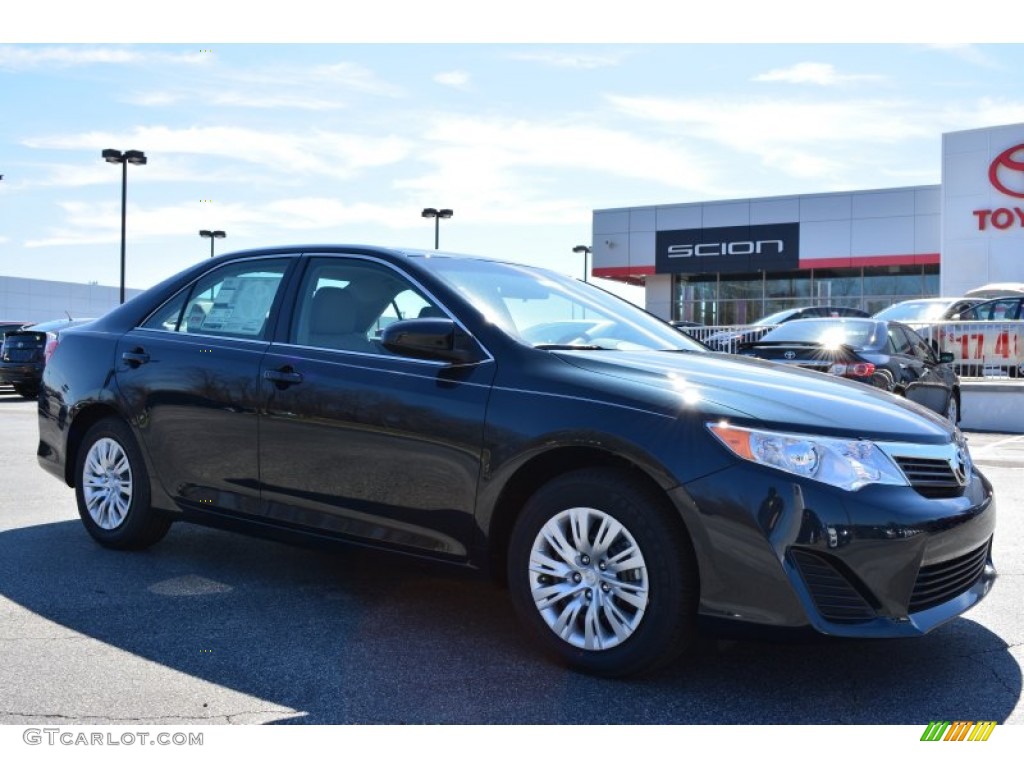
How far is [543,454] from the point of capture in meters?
3.81

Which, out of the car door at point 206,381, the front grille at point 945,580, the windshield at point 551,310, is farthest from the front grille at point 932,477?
the car door at point 206,381

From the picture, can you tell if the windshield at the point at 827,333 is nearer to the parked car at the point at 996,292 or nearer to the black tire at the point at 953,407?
the black tire at the point at 953,407

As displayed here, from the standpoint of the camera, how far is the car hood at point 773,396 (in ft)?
11.6

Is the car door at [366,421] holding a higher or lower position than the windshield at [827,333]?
lower

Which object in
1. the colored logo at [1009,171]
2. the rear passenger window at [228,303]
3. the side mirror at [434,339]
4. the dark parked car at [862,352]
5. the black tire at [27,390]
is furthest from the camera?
the colored logo at [1009,171]

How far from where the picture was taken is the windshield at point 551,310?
14.2 ft

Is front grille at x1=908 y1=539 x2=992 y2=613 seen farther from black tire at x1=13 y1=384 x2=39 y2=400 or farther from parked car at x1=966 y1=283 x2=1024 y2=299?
parked car at x1=966 y1=283 x2=1024 y2=299

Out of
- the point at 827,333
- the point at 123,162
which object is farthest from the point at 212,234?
the point at 827,333

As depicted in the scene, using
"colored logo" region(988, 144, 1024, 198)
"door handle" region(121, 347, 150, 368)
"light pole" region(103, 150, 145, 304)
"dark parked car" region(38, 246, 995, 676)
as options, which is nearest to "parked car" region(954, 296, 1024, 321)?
"colored logo" region(988, 144, 1024, 198)

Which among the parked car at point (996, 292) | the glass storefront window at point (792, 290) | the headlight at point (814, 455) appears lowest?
the headlight at point (814, 455)

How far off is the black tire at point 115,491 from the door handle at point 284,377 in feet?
3.67

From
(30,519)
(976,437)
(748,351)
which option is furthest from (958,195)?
(30,519)

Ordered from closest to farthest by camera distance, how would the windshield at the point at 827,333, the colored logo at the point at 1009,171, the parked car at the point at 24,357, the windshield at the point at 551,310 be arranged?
the windshield at the point at 551,310 < the windshield at the point at 827,333 < the parked car at the point at 24,357 < the colored logo at the point at 1009,171
